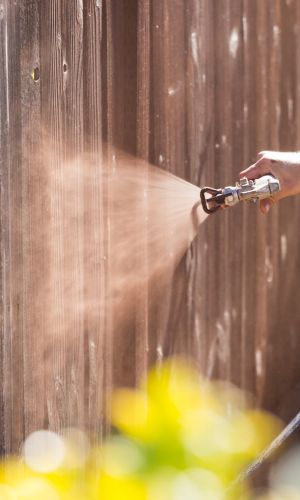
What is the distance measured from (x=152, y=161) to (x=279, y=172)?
0.60 meters

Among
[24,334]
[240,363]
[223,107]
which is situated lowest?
[240,363]

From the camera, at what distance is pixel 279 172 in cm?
233

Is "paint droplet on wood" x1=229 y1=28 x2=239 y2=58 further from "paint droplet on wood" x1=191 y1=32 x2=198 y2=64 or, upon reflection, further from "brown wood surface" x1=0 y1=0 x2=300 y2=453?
"paint droplet on wood" x1=191 y1=32 x2=198 y2=64

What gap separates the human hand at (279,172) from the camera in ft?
7.64

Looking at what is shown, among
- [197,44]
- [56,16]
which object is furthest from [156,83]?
[56,16]

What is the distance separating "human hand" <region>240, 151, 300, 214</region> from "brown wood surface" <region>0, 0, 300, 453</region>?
527mm

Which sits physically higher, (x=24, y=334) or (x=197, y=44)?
(x=197, y=44)

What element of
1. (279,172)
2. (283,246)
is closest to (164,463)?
(279,172)

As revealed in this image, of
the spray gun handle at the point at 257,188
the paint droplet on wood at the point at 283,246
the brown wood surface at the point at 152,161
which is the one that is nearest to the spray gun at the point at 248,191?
the spray gun handle at the point at 257,188

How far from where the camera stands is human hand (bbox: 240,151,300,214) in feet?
7.64

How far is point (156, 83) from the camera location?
2738 millimetres

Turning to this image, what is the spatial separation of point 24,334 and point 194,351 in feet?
3.18

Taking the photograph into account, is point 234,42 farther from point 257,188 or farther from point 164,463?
point 164,463

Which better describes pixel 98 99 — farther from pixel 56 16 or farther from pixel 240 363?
pixel 240 363
